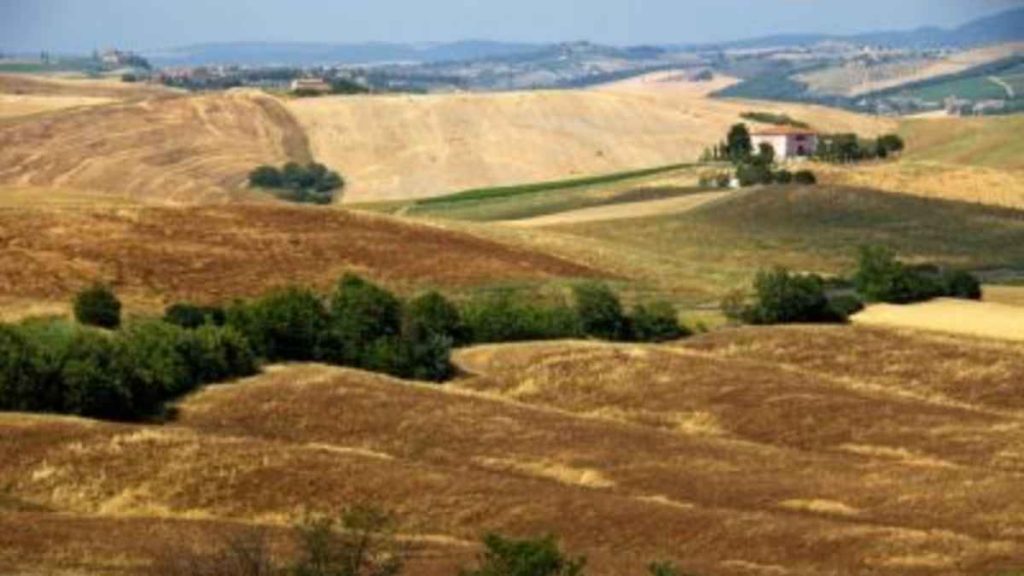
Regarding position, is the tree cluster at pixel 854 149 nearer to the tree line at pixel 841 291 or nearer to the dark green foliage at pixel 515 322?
the tree line at pixel 841 291

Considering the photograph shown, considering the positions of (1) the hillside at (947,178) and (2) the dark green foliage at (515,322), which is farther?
(1) the hillside at (947,178)

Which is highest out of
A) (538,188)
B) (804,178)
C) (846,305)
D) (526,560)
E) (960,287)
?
(526,560)

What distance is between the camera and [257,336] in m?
78.4

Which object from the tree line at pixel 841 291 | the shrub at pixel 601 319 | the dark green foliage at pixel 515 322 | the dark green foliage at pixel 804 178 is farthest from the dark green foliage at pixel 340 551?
the dark green foliage at pixel 804 178

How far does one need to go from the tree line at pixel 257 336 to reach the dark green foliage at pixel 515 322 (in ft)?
0.19

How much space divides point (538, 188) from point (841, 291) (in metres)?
71.2

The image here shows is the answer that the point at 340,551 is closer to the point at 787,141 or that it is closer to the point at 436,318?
the point at 436,318

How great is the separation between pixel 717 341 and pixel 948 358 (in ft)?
31.7

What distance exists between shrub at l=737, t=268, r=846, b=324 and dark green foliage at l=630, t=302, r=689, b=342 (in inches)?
187

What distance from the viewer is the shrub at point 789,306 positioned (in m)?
93.8

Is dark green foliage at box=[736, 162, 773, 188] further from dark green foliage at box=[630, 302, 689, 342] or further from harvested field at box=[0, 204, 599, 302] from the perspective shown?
dark green foliage at box=[630, 302, 689, 342]

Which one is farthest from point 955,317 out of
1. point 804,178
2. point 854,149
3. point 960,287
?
point 854,149

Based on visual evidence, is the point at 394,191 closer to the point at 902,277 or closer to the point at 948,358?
the point at 902,277

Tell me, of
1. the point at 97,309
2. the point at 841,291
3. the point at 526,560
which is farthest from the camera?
the point at 841,291
